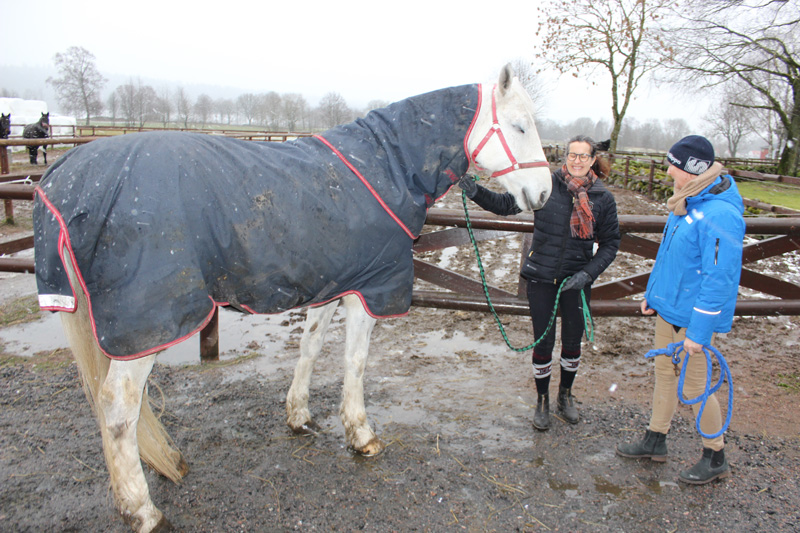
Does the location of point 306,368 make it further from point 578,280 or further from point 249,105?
point 249,105

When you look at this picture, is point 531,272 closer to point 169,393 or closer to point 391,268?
point 391,268

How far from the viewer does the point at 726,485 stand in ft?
A: 8.32

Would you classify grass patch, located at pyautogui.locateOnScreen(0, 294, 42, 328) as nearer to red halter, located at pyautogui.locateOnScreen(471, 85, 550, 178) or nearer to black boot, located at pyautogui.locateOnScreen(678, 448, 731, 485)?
red halter, located at pyautogui.locateOnScreen(471, 85, 550, 178)

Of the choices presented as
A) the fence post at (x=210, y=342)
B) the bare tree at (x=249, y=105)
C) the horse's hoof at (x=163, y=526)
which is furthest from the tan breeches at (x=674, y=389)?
the bare tree at (x=249, y=105)

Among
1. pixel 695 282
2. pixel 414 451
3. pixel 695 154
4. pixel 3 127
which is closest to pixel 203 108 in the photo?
pixel 3 127

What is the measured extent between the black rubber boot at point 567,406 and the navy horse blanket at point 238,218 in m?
1.30

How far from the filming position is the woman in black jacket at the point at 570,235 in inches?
107

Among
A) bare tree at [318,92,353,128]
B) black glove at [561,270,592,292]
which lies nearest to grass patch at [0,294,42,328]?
black glove at [561,270,592,292]

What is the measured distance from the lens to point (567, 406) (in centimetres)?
311

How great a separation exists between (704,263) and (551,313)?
87cm

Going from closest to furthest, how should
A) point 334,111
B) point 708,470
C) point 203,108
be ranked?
point 708,470 → point 334,111 → point 203,108

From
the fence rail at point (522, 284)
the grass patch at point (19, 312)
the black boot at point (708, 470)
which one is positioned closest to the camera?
the black boot at point (708, 470)

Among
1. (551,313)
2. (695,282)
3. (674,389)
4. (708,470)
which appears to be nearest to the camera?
(695,282)

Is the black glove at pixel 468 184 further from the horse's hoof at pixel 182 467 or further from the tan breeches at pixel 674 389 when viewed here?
the horse's hoof at pixel 182 467
